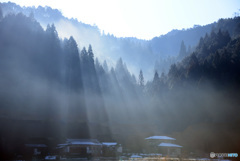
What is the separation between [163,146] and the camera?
6788cm

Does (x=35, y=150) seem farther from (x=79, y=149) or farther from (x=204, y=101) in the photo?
(x=204, y=101)

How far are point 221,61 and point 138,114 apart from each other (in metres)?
35.8

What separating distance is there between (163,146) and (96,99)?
1222 inches

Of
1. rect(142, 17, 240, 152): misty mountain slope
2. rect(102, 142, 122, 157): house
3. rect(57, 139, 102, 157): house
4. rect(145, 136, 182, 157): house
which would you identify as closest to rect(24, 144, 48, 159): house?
rect(57, 139, 102, 157): house

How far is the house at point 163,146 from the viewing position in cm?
6756

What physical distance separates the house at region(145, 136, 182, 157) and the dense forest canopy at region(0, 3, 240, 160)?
4.95 metres

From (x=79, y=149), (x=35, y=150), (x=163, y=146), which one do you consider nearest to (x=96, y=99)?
(x=79, y=149)

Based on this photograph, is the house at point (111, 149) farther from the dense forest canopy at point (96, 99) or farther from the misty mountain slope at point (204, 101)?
the misty mountain slope at point (204, 101)

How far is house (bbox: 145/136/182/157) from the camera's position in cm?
6756

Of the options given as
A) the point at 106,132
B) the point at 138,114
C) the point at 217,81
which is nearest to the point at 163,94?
the point at 138,114

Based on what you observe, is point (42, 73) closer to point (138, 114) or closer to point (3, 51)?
point (3, 51)

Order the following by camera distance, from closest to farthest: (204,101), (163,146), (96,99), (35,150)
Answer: (35,150)
(163,146)
(204,101)
(96,99)

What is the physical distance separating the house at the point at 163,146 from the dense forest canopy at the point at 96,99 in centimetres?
495

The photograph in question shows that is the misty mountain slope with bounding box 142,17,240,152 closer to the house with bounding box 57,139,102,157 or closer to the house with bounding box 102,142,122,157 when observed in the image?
the house with bounding box 102,142,122,157
